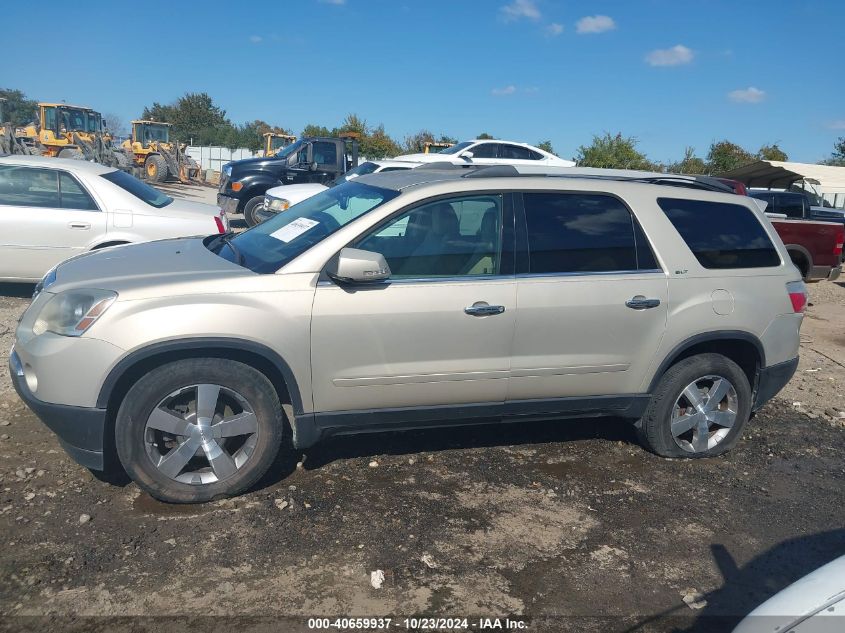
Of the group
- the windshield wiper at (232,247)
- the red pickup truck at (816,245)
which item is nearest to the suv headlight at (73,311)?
the windshield wiper at (232,247)

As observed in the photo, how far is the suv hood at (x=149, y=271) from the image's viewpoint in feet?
12.1

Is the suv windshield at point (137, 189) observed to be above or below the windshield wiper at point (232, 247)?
above

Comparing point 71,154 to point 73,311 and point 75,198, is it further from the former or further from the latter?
point 73,311

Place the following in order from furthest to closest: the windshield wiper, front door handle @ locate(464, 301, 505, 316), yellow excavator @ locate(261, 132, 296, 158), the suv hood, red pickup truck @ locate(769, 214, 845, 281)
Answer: yellow excavator @ locate(261, 132, 296, 158)
red pickup truck @ locate(769, 214, 845, 281)
the windshield wiper
front door handle @ locate(464, 301, 505, 316)
the suv hood

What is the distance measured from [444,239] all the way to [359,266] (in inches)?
26.1

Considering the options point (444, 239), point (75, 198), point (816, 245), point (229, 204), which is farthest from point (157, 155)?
point (444, 239)

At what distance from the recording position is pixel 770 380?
484 centimetres

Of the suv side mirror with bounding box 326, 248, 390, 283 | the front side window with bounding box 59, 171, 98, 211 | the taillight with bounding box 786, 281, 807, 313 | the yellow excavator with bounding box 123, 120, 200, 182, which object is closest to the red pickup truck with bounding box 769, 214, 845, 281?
the taillight with bounding box 786, 281, 807, 313

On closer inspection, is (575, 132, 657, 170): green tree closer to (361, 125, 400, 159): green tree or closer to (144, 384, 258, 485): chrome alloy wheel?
(361, 125, 400, 159): green tree

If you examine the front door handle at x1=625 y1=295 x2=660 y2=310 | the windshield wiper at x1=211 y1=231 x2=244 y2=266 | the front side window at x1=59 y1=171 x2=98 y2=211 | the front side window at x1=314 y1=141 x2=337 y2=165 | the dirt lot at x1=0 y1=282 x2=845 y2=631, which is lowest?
the dirt lot at x1=0 y1=282 x2=845 y2=631

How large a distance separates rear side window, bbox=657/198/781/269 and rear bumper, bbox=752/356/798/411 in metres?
0.69

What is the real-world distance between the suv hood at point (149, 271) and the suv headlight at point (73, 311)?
0.06 meters

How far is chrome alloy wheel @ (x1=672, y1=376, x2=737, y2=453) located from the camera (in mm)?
4719

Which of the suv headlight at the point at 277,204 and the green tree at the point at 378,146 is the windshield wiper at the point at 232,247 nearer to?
the suv headlight at the point at 277,204
